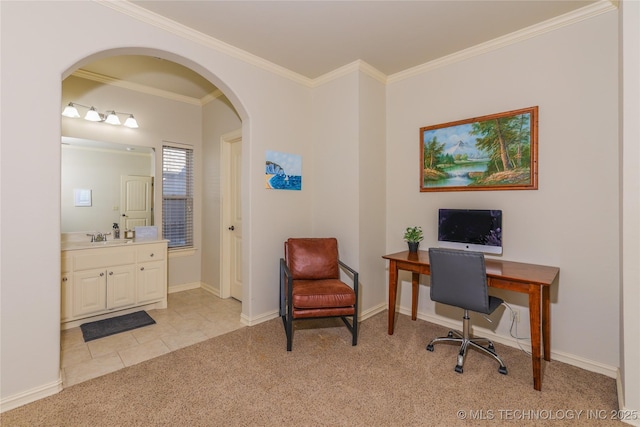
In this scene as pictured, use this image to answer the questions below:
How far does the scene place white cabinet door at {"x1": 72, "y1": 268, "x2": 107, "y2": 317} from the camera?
2.96 m

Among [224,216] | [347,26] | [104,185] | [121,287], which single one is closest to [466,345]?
[347,26]

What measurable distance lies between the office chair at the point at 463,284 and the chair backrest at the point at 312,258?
41.8 inches

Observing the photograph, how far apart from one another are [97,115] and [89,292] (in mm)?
1930

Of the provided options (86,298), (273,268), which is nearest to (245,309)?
(273,268)

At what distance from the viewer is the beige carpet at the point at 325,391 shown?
1759 millimetres

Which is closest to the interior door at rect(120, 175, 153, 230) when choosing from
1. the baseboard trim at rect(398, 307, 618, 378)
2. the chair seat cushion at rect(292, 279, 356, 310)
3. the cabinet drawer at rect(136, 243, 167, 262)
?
the cabinet drawer at rect(136, 243, 167, 262)

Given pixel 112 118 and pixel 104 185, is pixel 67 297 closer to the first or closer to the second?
pixel 104 185

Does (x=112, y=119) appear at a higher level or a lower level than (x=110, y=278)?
higher

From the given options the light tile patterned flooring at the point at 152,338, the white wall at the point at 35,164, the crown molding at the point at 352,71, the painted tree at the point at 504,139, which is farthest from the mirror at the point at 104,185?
the painted tree at the point at 504,139

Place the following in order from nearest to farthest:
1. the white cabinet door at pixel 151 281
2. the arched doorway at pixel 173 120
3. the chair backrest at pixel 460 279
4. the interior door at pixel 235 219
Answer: the chair backrest at pixel 460 279
the arched doorway at pixel 173 120
the white cabinet door at pixel 151 281
the interior door at pixel 235 219

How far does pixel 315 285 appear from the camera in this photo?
278 cm

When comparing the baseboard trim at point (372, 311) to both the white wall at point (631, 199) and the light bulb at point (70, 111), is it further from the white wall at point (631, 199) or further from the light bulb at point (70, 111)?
the light bulb at point (70, 111)

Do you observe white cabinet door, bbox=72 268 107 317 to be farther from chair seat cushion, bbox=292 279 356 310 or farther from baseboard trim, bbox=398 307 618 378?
baseboard trim, bbox=398 307 618 378

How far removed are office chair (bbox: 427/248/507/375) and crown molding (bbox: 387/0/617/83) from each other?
1.99 metres
